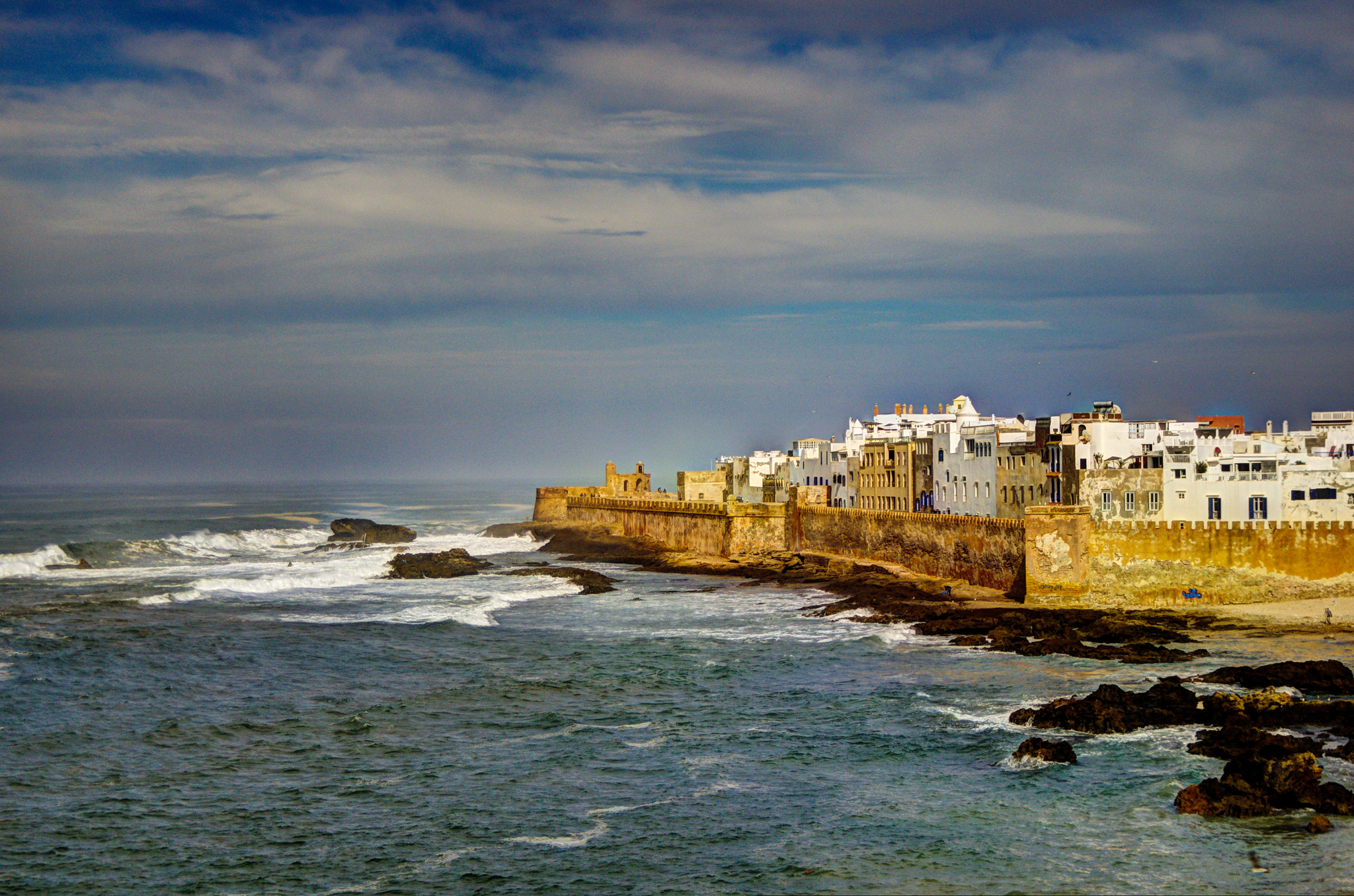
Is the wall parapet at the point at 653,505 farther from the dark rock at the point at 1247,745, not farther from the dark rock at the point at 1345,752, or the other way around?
the dark rock at the point at 1345,752

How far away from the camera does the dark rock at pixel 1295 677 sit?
29062 millimetres

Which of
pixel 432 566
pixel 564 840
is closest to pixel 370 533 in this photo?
pixel 432 566

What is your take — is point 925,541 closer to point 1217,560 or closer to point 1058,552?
point 1058,552

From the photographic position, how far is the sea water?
719 inches

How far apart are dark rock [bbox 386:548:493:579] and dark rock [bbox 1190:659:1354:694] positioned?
146 feet

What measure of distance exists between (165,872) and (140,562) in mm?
65358

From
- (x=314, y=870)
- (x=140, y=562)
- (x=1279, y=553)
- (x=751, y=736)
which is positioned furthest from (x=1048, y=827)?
(x=140, y=562)

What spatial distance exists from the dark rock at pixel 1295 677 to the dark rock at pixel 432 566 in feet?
146

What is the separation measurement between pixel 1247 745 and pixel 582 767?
45.7 feet

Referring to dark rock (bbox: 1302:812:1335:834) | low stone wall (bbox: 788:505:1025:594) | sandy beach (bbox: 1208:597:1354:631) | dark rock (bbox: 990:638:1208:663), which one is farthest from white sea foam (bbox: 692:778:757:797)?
low stone wall (bbox: 788:505:1025:594)

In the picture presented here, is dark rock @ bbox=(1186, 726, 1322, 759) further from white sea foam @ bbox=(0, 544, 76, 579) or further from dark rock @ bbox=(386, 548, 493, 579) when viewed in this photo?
white sea foam @ bbox=(0, 544, 76, 579)

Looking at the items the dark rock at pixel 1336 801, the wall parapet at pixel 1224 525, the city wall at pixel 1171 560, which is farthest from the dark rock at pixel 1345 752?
the wall parapet at pixel 1224 525

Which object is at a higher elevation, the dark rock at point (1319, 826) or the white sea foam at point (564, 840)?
the dark rock at point (1319, 826)

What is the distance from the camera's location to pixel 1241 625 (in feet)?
132
